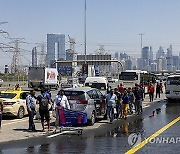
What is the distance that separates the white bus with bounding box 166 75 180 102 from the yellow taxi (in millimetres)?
17414

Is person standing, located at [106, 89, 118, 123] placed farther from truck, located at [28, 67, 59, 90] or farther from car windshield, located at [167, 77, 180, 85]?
truck, located at [28, 67, 59, 90]

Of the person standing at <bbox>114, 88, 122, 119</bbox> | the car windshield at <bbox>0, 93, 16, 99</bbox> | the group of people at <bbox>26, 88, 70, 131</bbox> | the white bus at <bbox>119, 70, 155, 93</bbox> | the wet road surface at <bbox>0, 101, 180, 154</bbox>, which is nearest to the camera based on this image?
the wet road surface at <bbox>0, 101, 180, 154</bbox>

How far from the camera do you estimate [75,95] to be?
1742 cm

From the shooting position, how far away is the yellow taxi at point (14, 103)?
19594mm

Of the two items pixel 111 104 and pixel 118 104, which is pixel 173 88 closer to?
pixel 118 104

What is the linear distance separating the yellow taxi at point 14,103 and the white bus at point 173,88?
57.1ft

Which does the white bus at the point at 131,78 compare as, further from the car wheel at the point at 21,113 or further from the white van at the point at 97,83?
the car wheel at the point at 21,113

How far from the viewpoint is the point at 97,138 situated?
1396cm

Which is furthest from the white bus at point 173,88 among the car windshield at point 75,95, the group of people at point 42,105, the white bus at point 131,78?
the group of people at point 42,105

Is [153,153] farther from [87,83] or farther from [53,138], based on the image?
[87,83]

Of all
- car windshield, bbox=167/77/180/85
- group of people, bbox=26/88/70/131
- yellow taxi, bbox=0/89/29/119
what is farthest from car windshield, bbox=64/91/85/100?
car windshield, bbox=167/77/180/85

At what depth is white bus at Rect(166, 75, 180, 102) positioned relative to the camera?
34903 millimetres

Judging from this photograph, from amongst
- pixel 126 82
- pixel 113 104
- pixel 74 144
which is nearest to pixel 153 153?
pixel 74 144

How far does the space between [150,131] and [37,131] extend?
14.4ft
